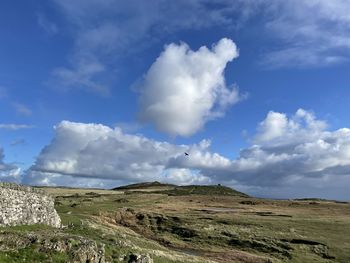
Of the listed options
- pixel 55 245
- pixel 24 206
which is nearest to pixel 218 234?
pixel 24 206

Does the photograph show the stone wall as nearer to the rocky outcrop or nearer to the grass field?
the grass field

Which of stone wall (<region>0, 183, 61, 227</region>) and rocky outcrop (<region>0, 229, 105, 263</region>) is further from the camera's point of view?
stone wall (<region>0, 183, 61, 227</region>)

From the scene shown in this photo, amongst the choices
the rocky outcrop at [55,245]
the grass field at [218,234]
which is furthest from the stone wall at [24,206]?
the rocky outcrop at [55,245]

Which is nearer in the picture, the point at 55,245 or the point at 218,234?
the point at 55,245

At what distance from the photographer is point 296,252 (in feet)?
223

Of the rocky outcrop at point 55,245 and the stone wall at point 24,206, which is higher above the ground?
the stone wall at point 24,206

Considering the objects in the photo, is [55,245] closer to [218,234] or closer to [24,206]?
[24,206]

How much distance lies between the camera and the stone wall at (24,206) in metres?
37.4

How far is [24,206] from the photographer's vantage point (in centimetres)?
4059

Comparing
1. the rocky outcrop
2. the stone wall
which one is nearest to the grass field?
the stone wall

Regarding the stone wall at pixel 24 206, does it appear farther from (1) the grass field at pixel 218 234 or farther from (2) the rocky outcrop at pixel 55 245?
(2) the rocky outcrop at pixel 55 245

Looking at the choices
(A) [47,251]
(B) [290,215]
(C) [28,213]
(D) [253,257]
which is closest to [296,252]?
(D) [253,257]

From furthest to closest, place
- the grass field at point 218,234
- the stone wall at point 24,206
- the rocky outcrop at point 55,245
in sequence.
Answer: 1. the grass field at point 218,234
2. the stone wall at point 24,206
3. the rocky outcrop at point 55,245

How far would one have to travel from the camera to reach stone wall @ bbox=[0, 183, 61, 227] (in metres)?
37.4
